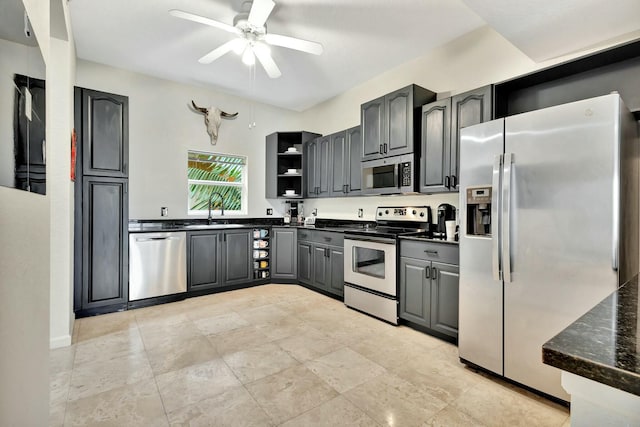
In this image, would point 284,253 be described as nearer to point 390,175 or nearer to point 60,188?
point 390,175

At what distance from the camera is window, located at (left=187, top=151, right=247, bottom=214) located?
15.4ft

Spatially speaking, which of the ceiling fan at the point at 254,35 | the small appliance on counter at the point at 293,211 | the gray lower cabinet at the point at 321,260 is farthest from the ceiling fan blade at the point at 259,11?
the small appliance on counter at the point at 293,211

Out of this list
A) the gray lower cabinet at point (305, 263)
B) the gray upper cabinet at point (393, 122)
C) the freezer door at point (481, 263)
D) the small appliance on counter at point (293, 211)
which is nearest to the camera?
the freezer door at point (481, 263)

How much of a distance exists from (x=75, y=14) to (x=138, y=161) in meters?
1.69

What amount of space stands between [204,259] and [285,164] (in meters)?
2.12

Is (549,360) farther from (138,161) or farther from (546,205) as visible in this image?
(138,161)

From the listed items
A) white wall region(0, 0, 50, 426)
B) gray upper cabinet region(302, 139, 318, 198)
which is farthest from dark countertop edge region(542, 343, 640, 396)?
gray upper cabinet region(302, 139, 318, 198)

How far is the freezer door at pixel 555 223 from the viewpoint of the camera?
5.59 feet

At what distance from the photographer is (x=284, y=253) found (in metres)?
4.77

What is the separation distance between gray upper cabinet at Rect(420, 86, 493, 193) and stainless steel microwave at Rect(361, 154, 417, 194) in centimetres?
13

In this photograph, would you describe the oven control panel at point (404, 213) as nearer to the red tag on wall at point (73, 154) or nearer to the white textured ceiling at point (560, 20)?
the white textured ceiling at point (560, 20)

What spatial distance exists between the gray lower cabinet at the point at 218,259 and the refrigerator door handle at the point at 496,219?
10.8 feet

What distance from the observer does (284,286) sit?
4.66 meters

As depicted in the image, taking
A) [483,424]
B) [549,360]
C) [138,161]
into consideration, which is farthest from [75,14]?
[483,424]
